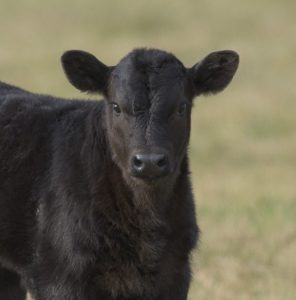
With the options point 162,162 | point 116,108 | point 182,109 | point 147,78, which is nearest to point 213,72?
point 182,109

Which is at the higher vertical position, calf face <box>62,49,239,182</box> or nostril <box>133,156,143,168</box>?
calf face <box>62,49,239,182</box>

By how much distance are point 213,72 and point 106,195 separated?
1227 millimetres

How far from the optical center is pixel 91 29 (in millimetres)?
36375

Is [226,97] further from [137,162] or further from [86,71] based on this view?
[137,162]

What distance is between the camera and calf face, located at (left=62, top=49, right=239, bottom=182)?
6.75m

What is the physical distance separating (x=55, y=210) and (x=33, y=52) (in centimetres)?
2671

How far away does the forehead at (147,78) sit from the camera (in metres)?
7.02

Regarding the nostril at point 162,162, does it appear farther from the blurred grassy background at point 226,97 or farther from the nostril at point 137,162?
the blurred grassy background at point 226,97

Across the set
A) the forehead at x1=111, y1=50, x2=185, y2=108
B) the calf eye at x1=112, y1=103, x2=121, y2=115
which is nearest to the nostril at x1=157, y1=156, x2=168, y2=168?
the forehead at x1=111, y1=50, x2=185, y2=108

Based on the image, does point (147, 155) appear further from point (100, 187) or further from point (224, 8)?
point (224, 8)

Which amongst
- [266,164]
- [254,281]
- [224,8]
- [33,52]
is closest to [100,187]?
[254,281]

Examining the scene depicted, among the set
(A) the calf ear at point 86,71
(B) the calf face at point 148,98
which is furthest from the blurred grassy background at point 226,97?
(A) the calf ear at point 86,71

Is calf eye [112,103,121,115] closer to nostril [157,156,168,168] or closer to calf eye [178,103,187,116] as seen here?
calf eye [178,103,187,116]

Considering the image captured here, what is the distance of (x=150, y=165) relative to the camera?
6.59m
